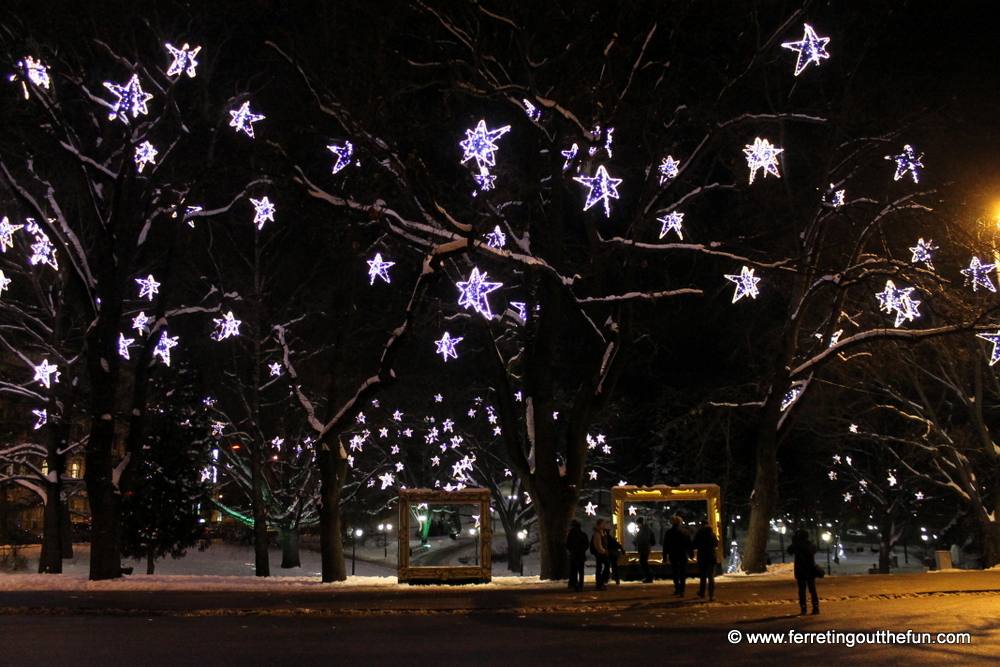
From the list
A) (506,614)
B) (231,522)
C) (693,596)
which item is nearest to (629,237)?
(693,596)

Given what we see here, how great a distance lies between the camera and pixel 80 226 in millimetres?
28016

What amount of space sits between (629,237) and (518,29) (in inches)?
209

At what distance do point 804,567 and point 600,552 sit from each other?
560cm

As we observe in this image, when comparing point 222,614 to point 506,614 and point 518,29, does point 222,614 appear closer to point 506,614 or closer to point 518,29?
point 506,614

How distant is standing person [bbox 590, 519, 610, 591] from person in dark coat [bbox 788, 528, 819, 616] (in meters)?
5.22

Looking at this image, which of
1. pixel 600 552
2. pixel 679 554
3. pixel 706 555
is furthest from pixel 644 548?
pixel 706 555

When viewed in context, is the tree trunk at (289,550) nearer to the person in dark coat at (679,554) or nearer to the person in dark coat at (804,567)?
the person in dark coat at (679,554)

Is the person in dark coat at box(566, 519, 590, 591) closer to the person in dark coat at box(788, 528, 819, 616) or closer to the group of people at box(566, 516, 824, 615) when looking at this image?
the group of people at box(566, 516, 824, 615)

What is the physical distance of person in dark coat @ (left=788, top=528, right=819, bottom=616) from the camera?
13.8m

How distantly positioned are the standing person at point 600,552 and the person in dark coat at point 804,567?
522 cm

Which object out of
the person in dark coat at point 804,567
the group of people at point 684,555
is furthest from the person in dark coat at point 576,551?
the person in dark coat at point 804,567

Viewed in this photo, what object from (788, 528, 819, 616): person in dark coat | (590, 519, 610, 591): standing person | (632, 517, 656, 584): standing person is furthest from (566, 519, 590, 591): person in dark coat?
(788, 528, 819, 616): person in dark coat

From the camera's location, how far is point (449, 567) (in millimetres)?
21719

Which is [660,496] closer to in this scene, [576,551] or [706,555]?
[576,551]
